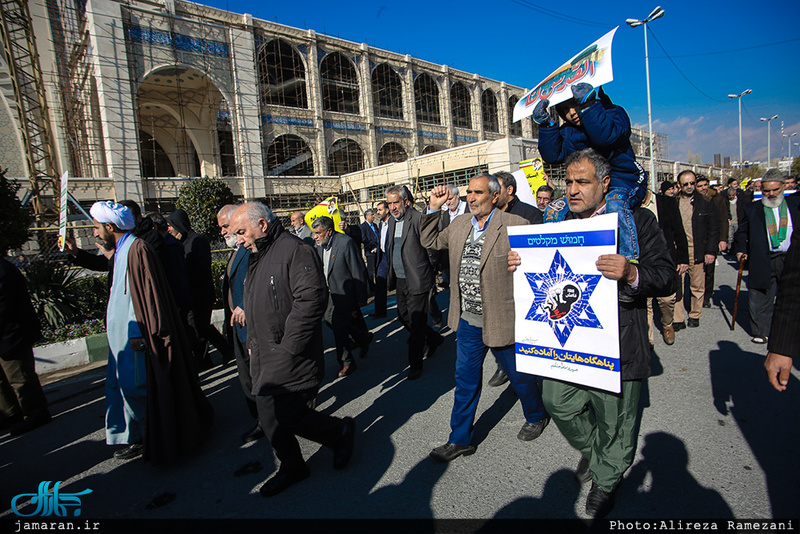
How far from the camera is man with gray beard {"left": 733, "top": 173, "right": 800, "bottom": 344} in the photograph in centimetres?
473

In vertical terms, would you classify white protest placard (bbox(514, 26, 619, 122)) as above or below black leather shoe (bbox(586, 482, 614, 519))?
above

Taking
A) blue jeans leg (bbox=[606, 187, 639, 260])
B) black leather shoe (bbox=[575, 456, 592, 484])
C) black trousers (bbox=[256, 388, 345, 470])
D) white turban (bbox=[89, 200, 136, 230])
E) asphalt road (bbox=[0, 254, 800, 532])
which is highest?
white turban (bbox=[89, 200, 136, 230])

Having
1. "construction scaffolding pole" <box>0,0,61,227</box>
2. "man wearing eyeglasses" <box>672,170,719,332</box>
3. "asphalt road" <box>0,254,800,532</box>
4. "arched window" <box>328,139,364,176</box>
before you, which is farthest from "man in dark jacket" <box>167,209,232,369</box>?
"arched window" <box>328,139,364,176</box>

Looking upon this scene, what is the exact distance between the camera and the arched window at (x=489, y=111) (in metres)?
47.0

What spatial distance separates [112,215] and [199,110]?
104 feet

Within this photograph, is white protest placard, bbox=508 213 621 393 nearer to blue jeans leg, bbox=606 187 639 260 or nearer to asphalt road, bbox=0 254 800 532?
blue jeans leg, bbox=606 187 639 260

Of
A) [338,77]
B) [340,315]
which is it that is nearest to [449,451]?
[340,315]

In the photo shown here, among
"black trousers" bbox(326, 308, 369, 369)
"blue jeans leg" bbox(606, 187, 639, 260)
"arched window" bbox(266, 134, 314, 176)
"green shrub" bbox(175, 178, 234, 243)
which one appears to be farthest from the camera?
"arched window" bbox(266, 134, 314, 176)

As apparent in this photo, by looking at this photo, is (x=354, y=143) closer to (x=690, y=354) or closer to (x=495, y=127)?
(x=495, y=127)

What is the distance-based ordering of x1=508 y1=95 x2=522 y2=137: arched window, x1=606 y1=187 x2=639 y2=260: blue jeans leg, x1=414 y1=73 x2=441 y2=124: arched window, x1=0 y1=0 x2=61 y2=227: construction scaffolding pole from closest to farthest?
x1=606 y1=187 x2=639 y2=260: blue jeans leg → x1=0 y1=0 x2=61 y2=227: construction scaffolding pole → x1=414 y1=73 x2=441 y2=124: arched window → x1=508 y1=95 x2=522 y2=137: arched window

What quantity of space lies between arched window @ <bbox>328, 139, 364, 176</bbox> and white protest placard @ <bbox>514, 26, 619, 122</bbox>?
32.6 metres

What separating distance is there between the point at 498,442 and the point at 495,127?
163 ft

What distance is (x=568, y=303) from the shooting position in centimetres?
225

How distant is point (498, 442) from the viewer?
3238 mm
